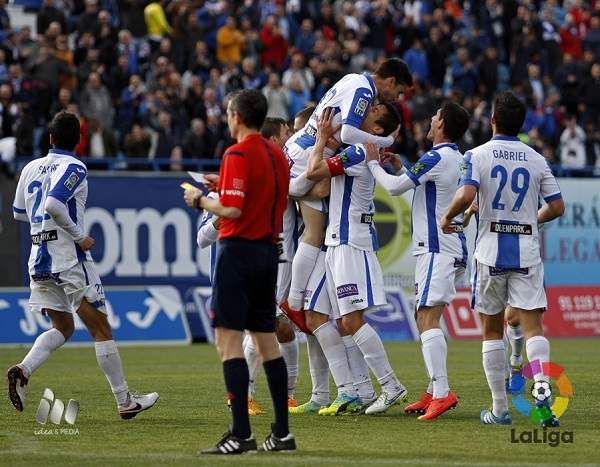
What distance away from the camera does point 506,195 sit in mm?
10266

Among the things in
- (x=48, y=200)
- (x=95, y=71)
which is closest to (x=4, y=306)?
(x=95, y=71)

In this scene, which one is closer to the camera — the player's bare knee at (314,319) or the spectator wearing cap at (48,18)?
the player's bare knee at (314,319)

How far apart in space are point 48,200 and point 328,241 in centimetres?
265

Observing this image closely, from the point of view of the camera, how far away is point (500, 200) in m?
10.3

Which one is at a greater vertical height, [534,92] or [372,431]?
[534,92]

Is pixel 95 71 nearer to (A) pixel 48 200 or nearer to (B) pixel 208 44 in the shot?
(B) pixel 208 44

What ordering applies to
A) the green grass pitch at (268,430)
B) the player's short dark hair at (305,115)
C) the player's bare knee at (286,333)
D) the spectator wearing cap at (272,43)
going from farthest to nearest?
the spectator wearing cap at (272,43), the player's short dark hair at (305,115), the player's bare knee at (286,333), the green grass pitch at (268,430)

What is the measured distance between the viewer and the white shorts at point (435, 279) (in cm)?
1145

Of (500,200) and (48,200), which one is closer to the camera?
(500,200)

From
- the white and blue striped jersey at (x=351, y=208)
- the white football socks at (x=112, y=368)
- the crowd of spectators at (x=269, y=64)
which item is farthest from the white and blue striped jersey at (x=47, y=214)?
the crowd of spectators at (x=269, y=64)

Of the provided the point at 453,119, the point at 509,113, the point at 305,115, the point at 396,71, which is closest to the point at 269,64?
the point at 305,115

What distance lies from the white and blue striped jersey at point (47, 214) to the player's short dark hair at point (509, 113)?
3.88 meters

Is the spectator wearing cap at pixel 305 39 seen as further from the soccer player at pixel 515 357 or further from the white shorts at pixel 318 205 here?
the white shorts at pixel 318 205

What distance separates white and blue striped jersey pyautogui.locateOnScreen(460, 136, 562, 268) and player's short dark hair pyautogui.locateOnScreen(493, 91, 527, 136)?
0.09m
